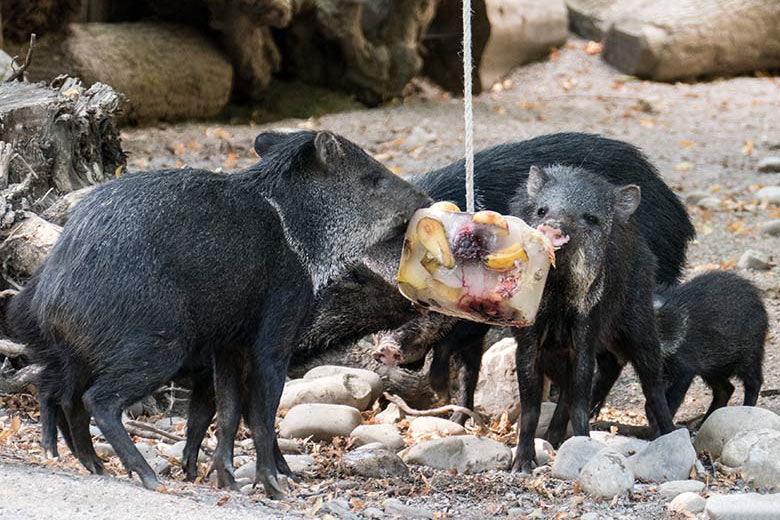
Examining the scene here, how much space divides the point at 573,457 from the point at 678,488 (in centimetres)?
47

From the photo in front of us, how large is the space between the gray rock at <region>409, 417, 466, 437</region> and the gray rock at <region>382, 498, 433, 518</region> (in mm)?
1353

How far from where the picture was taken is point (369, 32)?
43.5 ft

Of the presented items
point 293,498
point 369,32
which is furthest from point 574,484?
point 369,32

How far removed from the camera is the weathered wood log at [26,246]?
5.55 meters

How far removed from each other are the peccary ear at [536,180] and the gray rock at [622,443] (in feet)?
3.82

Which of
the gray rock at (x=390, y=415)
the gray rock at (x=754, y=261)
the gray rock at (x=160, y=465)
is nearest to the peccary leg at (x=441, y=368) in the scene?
the gray rock at (x=390, y=415)

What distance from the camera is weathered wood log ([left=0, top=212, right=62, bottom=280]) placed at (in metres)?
5.55

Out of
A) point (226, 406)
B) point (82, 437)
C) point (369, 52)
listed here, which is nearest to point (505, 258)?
point (226, 406)

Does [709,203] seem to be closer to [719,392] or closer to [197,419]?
[719,392]

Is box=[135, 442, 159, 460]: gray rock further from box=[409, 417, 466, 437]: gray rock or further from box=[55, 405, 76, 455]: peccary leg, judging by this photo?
box=[409, 417, 466, 437]: gray rock

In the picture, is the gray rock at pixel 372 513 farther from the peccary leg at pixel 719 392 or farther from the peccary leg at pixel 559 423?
the peccary leg at pixel 719 392

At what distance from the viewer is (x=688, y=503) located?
14.4ft

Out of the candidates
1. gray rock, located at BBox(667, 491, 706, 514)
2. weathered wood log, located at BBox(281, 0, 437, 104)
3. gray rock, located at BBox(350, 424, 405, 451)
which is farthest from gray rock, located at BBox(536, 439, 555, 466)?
weathered wood log, located at BBox(281, 0, 437, 104)

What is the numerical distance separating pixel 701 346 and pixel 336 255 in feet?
8.12
